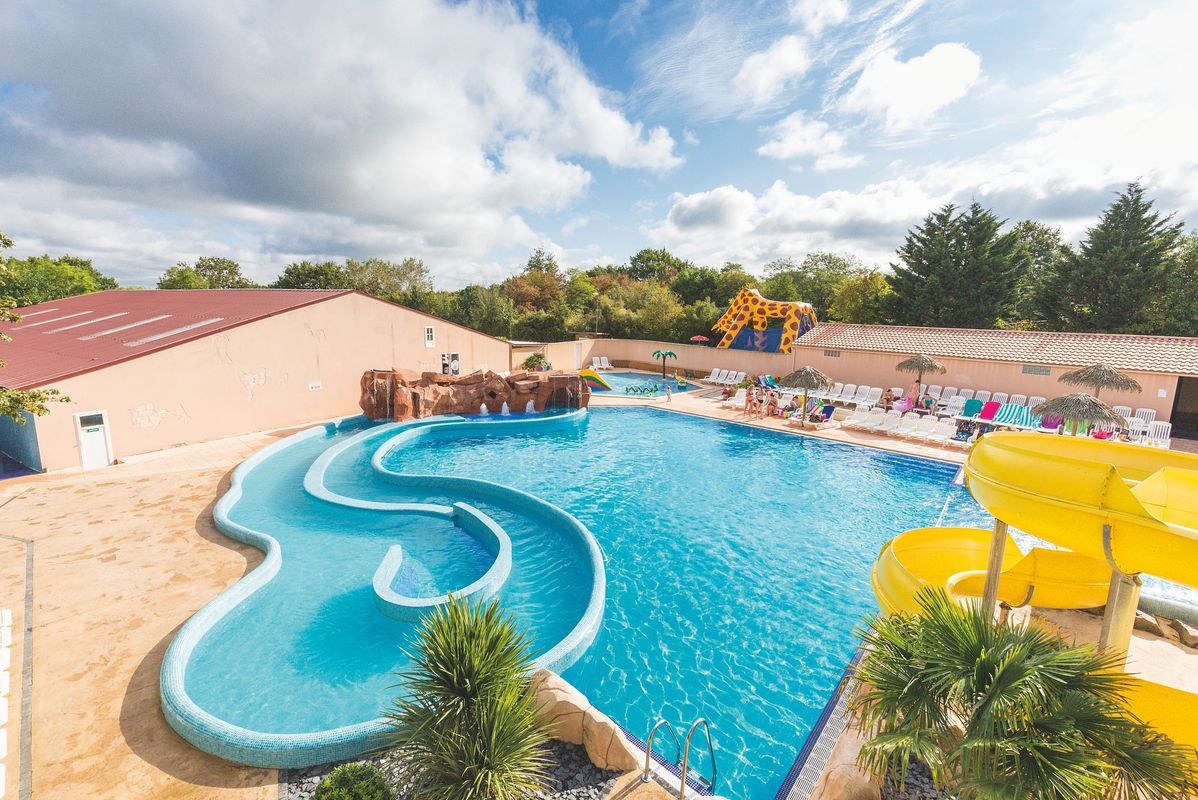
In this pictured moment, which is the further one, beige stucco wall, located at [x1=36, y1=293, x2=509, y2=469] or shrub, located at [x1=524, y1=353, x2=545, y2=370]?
shrub, located at [x1=524, y1=353, x2=545, y2=370]

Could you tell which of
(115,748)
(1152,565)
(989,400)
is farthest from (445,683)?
(989,400)

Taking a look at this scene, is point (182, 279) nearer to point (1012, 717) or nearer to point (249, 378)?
point (249, 378)

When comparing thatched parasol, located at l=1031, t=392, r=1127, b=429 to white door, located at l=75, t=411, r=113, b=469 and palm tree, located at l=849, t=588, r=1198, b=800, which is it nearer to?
palm tree, located at l=849, t=588, r=1198, b=800

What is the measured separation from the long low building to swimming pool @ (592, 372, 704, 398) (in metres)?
7.74

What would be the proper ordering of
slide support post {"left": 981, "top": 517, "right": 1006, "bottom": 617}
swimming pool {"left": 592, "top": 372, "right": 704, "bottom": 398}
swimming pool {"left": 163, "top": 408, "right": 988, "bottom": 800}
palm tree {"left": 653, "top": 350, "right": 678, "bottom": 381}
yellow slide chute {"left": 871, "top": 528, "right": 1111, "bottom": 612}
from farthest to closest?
palm tree {"left": 653, "top": 350, "right": 678, "bottom": 381} < swimming pool {"left": 592, "top": 372, "right": 704, "bottom": 398} < swimming pool {"left": 163, "top": 408, "right": 988, "bottom": 800} < yellow slide chute {"left": 871, "top": 528, "right": 1111, "bottom": 612} < slide support post {"left": 981, "top": 517, "right": 1006, "bottom": 617}

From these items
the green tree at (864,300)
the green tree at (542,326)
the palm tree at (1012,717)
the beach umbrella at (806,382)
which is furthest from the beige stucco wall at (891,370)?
the palm tree at (1012,717)

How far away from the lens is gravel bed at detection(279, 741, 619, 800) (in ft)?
14.3

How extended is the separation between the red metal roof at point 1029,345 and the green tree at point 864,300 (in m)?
10.2

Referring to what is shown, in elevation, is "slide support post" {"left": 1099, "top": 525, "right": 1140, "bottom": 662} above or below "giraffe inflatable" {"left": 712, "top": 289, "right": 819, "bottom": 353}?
below

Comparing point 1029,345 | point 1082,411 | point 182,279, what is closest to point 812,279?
point 1029,345

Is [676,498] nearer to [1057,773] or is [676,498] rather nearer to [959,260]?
[1057,773]

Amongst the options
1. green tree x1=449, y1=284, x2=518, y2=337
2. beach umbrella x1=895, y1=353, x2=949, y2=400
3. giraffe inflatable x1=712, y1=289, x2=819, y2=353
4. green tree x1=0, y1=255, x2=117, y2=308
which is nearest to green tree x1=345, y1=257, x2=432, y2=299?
green tree x1=449, y1=284, x2=518, y2=337

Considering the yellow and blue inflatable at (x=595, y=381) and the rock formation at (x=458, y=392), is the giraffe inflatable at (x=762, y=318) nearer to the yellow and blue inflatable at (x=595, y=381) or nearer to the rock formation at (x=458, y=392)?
the yellow and blue inflatable at (x=595, y=381)

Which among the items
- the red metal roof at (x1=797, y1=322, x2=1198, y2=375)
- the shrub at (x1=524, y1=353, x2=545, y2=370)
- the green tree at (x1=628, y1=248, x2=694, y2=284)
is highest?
the green tree at (x1=628, y1=248, x2=694, y2=284)
